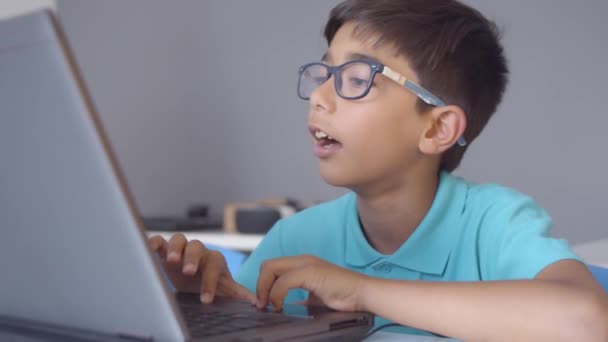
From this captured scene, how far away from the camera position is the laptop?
0.50m

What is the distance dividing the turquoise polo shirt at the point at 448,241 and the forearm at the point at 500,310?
0.15 meters

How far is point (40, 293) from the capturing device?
0.63m

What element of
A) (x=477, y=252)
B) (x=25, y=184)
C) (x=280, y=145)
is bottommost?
(x=280, y=145)

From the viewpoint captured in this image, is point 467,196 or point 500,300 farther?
point 467,196

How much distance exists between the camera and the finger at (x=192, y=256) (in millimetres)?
954

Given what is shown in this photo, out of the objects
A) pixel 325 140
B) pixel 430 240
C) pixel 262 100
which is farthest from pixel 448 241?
pixel 262 100

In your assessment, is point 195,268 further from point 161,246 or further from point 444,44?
point 444,44

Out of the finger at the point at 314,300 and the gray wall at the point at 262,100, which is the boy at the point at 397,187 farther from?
the gray wall at the point at 262,100

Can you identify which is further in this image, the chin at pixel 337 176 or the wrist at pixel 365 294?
the chin at pixel 337 176

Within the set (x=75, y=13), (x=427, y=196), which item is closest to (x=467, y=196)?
(x=427, y=196)

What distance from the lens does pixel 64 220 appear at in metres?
0.56

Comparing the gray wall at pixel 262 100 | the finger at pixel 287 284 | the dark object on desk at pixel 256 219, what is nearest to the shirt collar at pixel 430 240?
the finger at pixel 287 284

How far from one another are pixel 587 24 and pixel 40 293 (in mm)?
2233

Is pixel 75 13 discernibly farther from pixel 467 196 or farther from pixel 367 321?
pixel 367 321
